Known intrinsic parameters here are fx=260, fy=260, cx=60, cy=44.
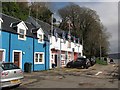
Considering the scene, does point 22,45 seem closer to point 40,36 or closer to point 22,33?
point 22,33

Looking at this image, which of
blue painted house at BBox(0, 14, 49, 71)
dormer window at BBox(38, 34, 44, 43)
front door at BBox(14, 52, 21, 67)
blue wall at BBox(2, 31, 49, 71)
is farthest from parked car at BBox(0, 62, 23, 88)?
dormer window at BBox(38, 34, 44, 43)

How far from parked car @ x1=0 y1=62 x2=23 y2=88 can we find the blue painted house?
937 cm

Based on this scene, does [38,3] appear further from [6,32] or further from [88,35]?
[6,32]

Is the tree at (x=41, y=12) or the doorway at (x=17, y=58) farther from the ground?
the tree at (x=41, y=12)

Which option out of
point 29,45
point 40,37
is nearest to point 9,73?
point 29,45

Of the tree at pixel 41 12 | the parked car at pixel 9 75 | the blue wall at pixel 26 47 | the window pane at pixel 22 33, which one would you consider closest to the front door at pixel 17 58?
the blue wall at pixel 26 47

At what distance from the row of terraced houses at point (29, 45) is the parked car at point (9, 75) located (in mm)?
9368

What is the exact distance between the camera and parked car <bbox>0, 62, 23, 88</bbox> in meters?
13.4

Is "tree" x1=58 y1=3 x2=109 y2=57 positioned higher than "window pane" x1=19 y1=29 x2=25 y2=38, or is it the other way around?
"tree" x1=58 y1=3 x2=109 y2=57

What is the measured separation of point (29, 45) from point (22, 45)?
1.54m

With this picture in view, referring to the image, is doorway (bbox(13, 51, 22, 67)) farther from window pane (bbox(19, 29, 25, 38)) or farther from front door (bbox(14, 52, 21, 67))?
window pane (bbox(19, 29, 25, 38))

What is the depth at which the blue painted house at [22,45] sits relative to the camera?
24.3 m

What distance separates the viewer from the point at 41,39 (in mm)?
32031

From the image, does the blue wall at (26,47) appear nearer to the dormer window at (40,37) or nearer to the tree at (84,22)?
the dormer window at (40,37)
